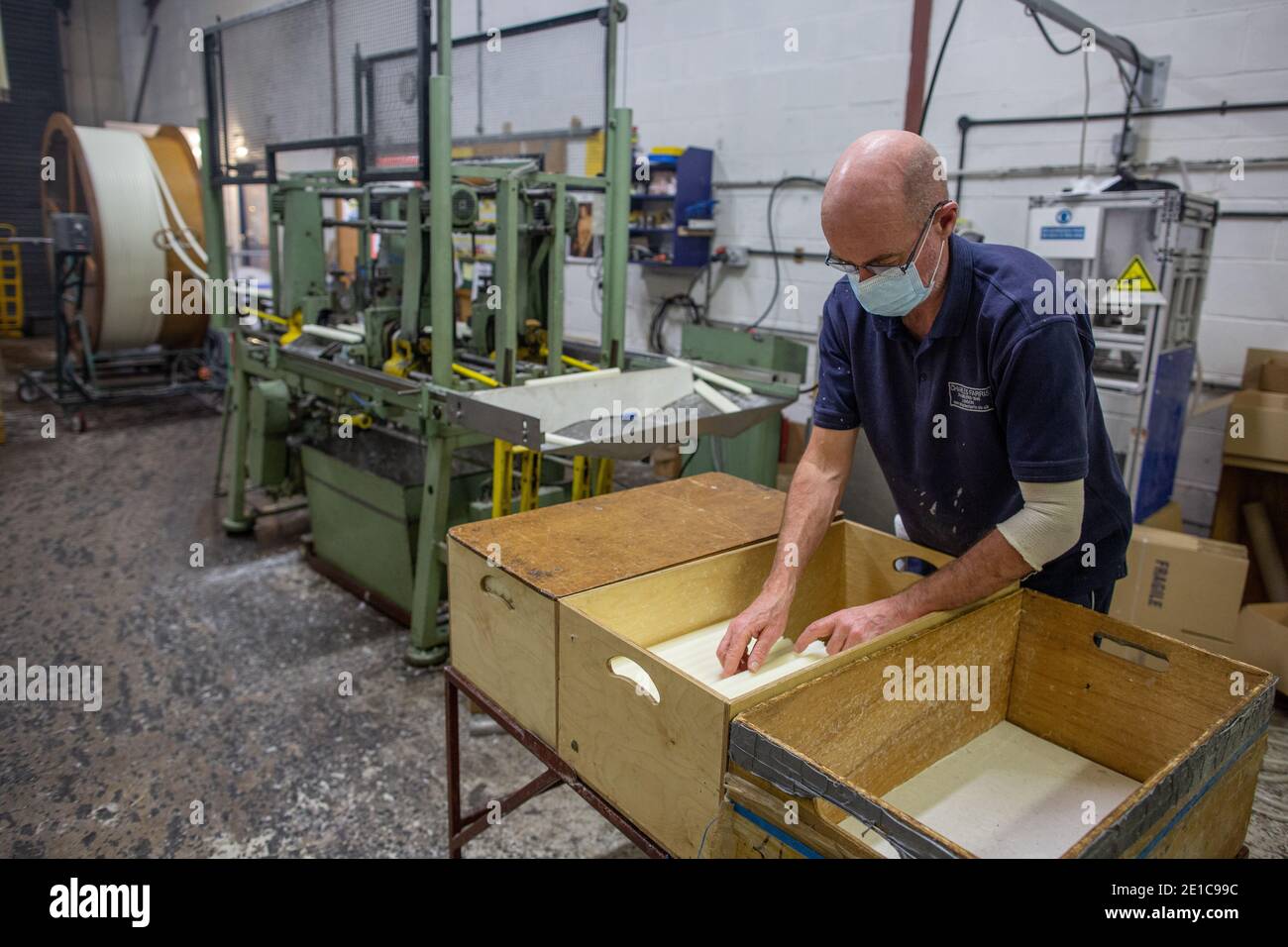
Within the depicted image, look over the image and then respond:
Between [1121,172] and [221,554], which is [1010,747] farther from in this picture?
[221,554]

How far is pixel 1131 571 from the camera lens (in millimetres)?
2629

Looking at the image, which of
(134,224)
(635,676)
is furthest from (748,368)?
(134,224)

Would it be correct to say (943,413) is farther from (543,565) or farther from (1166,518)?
(1166,518)

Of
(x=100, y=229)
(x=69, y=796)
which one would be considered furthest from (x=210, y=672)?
(x=100, y=229)

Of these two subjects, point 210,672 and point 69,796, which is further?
point 210,672

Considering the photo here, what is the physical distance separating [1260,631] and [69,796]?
315cm

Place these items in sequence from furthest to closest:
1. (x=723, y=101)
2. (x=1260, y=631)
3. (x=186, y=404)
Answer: (x=186, y=404) → (x=723, y=101) → (x=1260, y=631)

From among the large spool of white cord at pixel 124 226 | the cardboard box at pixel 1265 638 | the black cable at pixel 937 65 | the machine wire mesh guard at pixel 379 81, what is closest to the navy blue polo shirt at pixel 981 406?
the cardboard box at pixel 1265 638

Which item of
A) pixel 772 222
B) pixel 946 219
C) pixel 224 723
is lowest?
pixel 224 723

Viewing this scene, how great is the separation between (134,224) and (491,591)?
5.40 meters

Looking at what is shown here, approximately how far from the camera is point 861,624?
1126 millimetres

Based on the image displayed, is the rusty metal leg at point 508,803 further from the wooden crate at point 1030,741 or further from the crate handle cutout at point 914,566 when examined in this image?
the crate handle cutout at point 914,566

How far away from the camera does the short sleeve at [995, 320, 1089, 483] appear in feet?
3.69

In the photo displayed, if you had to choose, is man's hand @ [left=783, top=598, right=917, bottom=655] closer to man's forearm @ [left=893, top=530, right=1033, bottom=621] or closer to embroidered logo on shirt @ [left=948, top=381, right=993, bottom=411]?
man's forearm @ [left=893, top=530, right=1033, bottom=621]
